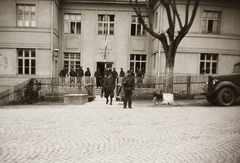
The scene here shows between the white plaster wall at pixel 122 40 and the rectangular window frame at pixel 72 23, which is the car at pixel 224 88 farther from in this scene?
the rectangular window frame at pixel 72 23

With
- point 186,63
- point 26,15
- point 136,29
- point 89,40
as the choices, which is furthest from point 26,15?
point 186,63

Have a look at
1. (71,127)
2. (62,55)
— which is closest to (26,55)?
(62,55)

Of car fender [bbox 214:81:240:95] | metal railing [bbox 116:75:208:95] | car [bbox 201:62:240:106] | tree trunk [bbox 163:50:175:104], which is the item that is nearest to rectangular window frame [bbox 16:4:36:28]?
metal railing [bbox 116:75:208:95]

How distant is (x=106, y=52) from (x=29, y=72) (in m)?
7.91

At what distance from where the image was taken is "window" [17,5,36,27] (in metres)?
18.8

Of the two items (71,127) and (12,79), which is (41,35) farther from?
(71,127)

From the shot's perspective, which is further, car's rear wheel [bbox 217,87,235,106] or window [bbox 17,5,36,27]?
window [bbox 17,5,36,27]

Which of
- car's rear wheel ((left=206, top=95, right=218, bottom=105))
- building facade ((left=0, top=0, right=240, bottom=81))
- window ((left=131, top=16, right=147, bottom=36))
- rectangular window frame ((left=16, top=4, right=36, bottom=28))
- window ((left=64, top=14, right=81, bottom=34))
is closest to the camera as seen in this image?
car's rear wheel ((left=206, top=95, right=218, bottom=105))

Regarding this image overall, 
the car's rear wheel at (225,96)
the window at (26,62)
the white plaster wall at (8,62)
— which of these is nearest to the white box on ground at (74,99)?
the car's rear wheel at (225,96)

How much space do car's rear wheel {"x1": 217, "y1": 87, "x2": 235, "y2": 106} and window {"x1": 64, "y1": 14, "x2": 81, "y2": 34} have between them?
16.1m

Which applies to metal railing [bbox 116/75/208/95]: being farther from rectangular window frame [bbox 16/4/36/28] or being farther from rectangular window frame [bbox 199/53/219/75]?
rectangular window frame [bbox 16/4/36/28]

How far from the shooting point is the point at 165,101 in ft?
38.9

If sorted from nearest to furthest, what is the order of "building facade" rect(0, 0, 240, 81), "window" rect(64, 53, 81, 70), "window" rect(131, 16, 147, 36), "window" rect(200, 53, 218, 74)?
"building facade" rect(0, 0, 240, 81) < "window" rect(200, 53, 218, 74) < "window" rect(64, 53, 81, 70) < "window" rect(131, 16, 147, 36)

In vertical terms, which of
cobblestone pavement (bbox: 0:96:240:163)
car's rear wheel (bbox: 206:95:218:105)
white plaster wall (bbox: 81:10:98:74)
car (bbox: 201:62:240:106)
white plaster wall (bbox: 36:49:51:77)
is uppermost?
white plaster wall (bbox: 81:10:98:74)
